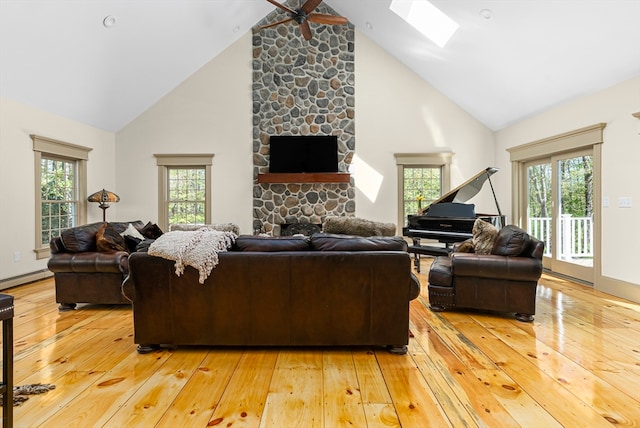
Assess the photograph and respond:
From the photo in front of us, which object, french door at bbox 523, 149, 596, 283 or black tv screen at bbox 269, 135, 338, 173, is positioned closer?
french door at bbox 523, 149, 596, 283

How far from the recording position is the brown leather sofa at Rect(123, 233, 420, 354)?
8.43 ft

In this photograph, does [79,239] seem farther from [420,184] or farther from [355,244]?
[420,184]

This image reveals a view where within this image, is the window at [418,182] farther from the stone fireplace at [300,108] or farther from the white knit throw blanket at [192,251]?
the white knit throw blanket at [192,251]

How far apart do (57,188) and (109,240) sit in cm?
299

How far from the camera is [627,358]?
A: 2.51 m

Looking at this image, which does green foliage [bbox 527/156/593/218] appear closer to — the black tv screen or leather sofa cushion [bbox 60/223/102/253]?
the black tv screen

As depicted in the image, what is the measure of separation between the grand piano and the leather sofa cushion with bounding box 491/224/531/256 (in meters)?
1.35

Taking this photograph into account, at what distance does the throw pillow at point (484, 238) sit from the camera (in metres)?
3.74

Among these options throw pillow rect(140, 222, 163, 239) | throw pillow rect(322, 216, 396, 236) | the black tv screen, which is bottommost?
throw pillow rect(140, 222, 163, 239)

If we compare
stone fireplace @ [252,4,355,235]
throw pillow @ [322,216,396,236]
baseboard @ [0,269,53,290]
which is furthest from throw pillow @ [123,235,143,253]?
stone fireplace @ [252,4,355,235]

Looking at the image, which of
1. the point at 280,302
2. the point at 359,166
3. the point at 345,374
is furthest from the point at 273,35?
the point at 345,374

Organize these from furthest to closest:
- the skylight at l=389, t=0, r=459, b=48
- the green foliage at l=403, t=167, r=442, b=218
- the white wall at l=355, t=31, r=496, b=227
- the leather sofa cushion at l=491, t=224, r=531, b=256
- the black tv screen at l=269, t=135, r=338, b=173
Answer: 1. the green foliage at l=403, t=167, r=442, b=218
2. the white wall at l=355, t=31, r=496, b=227
3. the black tv screen at l=269, t=135, r=338, b=173
4. the skylight at l=389, t=0, r=459, b=48
5. the leather sofa cushion at l=491, t=224, r=531, b=256

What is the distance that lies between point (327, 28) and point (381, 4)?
1.72 m

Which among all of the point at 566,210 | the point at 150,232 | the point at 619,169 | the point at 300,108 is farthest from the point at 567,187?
the point at 150,232
